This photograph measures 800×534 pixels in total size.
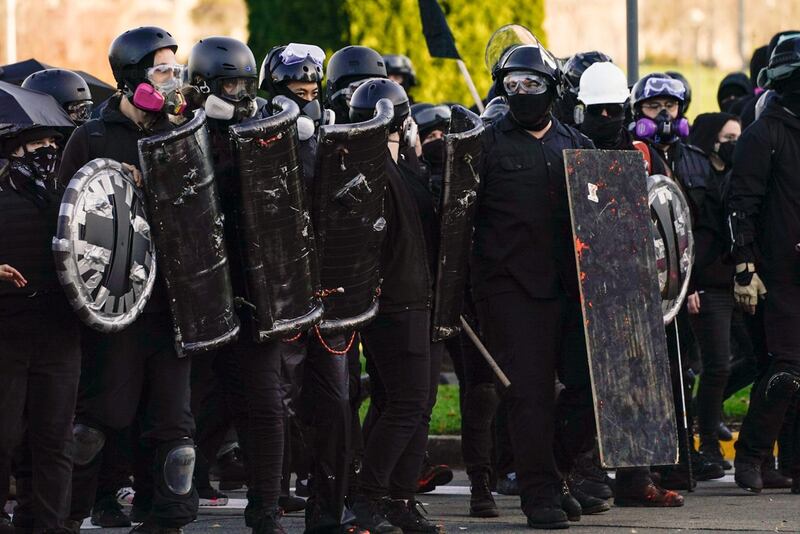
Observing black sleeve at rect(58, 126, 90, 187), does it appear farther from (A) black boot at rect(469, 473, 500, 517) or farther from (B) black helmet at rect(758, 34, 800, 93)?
(B) black helmet at rect(758, 34, 800, 93)

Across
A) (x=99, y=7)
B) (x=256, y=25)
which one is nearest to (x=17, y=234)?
(x=256, y=25)

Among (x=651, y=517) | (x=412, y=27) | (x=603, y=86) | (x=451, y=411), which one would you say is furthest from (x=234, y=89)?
(x=412, y=27)

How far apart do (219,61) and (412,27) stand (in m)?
13.1

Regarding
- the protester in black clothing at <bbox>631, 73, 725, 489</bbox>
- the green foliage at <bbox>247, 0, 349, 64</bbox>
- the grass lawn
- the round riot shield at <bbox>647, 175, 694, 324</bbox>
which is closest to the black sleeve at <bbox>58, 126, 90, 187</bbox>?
the round riot shield at <bbox>647, 175, 694, 324</bbox>

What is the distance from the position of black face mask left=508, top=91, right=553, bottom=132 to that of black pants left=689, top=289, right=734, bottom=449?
226cm

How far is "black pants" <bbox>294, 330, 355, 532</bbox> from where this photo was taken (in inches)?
275

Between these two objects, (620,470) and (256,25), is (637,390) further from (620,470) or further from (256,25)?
(256,25)

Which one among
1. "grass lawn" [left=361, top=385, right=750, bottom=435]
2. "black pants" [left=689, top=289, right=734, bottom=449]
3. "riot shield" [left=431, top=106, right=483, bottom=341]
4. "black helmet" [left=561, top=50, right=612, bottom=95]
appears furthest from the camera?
"grass lawn" [left=361, top=385, right=750, bottom=435]

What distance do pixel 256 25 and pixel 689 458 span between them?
533 inches

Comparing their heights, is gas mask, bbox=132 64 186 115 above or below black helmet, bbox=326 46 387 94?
below

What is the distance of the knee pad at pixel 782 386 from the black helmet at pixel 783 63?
1.38 metres

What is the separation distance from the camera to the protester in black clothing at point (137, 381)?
6578mm

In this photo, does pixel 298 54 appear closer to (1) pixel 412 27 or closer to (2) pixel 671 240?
(2) pixel 671 240


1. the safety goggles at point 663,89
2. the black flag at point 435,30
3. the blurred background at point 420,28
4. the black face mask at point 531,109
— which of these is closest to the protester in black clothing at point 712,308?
the safety goggles at point 663,89
